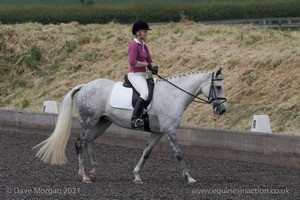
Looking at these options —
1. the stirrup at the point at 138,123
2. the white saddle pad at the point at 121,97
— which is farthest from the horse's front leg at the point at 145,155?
the white saddle pad at the point at 121,97

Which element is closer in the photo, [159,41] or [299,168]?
[299,168]

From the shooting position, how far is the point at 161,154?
789 inches

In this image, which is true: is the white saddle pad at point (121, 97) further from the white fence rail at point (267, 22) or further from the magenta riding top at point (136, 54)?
the white fence rail at point (267, 22)

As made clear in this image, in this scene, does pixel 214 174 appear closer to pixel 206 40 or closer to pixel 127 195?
pixel 127 195

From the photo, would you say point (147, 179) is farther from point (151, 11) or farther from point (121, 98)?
point (151, 11)

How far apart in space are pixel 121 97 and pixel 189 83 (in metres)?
1.12

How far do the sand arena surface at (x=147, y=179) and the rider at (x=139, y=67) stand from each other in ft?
3.56

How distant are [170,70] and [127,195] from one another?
1268 centimetres

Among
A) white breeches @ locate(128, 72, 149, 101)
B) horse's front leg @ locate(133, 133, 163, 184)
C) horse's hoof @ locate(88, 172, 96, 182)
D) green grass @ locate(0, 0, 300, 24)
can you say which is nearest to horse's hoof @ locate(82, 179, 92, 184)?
horse's hoof @ locate(88, 172, 96, 182)

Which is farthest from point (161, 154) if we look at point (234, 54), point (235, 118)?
point (234, 54)

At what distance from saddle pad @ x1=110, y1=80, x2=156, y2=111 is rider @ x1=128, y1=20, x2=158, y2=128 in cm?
16

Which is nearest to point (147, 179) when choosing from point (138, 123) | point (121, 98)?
point (138, 123)

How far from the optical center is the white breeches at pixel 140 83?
619 inches

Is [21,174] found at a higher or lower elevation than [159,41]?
lower
